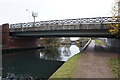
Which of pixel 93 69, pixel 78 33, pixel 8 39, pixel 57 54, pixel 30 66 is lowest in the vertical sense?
pixel 57 54

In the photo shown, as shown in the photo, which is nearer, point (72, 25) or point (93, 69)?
point (93, 69)

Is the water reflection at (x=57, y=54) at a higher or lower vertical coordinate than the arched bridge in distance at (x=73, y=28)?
lower

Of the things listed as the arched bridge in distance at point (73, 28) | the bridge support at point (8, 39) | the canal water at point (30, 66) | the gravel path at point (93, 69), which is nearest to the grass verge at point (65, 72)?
the gravel path at point (93, 69)

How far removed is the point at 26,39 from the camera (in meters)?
48.2

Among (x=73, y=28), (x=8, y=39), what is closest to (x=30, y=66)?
(x=73, y=28)

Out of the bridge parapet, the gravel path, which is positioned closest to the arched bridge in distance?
the bridge parapet

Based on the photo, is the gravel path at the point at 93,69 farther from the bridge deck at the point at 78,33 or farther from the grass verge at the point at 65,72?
→ the bridge deck at the point at 78,33

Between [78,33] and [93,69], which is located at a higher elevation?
[78,33]

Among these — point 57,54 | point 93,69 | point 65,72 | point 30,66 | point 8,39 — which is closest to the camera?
point 65,72

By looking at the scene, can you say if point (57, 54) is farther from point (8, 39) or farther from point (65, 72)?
point (65, 72)

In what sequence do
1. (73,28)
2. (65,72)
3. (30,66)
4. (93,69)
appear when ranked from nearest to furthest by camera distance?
(65,72) < (93,69) < (30,66) < (73,28)

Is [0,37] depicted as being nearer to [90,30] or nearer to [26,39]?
[26,39]

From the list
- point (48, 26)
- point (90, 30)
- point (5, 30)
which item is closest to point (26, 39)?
point (5, 30)

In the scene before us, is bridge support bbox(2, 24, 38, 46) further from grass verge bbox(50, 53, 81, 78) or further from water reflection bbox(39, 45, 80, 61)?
grass verge bbox(50, 53, 81, 78)
